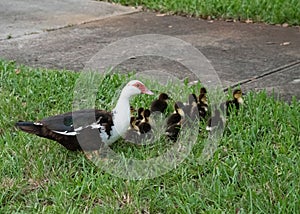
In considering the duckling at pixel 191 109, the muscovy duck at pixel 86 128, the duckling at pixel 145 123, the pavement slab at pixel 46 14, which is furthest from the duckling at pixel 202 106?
the pavement slab at pixel 46 14

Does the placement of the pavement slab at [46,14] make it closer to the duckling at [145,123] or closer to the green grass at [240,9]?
the green grass at [240,9]

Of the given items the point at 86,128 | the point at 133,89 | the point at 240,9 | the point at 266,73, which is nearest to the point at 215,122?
the point at 133,89

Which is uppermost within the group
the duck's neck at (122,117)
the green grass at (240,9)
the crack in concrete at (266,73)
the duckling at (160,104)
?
the green grass at (240,9)

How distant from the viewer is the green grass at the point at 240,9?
7.07 metres

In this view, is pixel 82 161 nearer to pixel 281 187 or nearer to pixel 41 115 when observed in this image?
pixel 41 115

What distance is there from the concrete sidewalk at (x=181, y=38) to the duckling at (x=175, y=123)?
0.96 metres

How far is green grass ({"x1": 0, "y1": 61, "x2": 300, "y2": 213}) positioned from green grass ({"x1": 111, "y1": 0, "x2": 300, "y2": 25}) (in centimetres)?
326

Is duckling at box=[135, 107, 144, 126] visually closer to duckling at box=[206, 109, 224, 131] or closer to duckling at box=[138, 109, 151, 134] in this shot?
duckling at box=[138, 109, 151, 134]

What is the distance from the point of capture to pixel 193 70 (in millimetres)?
5285

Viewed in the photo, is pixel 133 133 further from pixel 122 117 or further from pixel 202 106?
pixel 202 106

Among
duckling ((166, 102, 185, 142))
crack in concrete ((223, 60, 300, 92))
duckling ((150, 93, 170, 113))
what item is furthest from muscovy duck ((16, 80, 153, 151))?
crack in concrete ((223, 60, 300, 92))

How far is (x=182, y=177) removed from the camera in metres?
3.17

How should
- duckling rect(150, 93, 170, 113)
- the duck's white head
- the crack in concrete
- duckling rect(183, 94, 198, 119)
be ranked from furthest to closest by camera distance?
1. the crack in concrete
2. duckling rect(150, 93, 170, 113)
3. duckling rect(183, 94, 198, 119)
4. the duck's white head

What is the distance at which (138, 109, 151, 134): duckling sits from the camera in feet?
12.1
